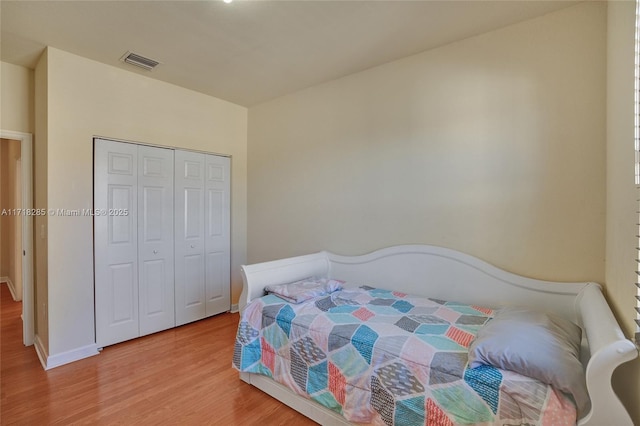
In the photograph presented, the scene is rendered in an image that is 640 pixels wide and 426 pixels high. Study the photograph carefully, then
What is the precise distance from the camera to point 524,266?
82.4 inches

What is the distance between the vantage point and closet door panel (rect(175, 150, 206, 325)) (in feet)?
10.8

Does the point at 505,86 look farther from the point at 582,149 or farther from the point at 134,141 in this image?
the point at 134,141

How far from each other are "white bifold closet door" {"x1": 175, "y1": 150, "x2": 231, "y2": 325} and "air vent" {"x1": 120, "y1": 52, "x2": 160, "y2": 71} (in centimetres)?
88

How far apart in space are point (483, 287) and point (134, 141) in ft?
11.3

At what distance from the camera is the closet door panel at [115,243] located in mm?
2746

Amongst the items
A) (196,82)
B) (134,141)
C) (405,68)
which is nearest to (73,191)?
(134,141)

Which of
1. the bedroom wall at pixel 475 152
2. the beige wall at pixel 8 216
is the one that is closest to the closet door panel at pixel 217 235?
the bedroom wall at pixel 475 152

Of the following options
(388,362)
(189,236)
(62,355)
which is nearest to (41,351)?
(62,355)

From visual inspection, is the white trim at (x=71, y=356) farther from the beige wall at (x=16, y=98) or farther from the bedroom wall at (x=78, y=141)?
the beige wall at (x=16, y=98)

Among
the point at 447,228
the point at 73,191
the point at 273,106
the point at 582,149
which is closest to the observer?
the point at 582,149

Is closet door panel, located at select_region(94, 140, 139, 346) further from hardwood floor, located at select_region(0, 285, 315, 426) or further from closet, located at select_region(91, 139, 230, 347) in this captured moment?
hardwood floor, located at select_region(0, 285, 315, 426)

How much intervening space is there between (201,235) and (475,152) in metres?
2.99

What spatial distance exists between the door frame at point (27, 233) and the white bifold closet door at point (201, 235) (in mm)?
1257

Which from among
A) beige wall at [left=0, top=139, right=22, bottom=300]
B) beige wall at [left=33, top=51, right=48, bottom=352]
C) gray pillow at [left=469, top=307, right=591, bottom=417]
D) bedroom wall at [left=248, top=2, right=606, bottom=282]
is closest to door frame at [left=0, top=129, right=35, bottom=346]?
beige wall at [left=33, top=51, right=48, bottom=352]
